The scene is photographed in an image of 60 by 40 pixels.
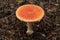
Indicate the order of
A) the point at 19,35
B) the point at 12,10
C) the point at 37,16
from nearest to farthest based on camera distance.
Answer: the point at 37,16 → the point at 19,35 → the point at 12,10

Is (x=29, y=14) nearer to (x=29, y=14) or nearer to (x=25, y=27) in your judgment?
(x=29, y=14)

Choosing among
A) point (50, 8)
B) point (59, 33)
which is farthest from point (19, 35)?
point (50, 8)

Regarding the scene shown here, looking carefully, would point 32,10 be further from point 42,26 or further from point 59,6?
point 59,6

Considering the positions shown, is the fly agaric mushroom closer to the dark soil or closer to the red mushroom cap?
the red mushroom cap

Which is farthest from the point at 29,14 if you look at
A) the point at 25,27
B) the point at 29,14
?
the point at 25,27

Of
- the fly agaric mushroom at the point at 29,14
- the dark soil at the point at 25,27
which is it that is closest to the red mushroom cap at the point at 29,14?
the fly agaric mushroom at the point at 29,14

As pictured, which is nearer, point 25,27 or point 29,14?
point 29,14

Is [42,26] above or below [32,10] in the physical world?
below
